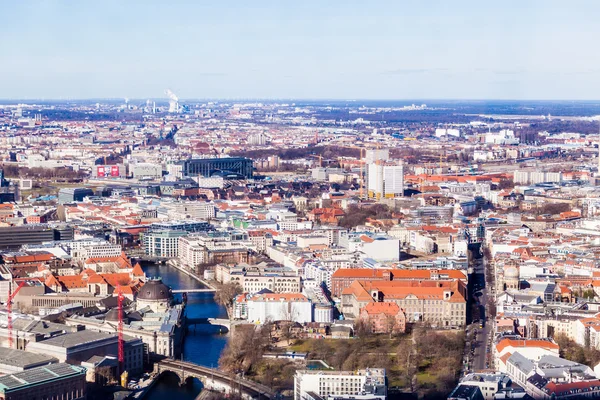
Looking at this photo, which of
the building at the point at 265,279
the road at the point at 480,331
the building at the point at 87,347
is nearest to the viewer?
the building at the point at 87,347

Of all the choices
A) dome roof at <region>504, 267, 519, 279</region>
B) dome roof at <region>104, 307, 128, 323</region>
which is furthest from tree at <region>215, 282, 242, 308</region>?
dome roof at <region>504, 267, 519, 279</region>

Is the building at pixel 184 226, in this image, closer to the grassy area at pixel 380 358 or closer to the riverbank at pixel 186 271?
the riverbank at pixel 186 271

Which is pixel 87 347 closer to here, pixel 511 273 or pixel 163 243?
pixel 511 273

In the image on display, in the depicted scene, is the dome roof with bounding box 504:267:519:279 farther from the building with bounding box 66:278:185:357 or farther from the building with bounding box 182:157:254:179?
the building with bounding box 182:157:254:179

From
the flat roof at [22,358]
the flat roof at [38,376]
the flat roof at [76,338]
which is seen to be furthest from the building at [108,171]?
the flat roof at [38,376]

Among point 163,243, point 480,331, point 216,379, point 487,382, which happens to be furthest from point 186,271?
point 487,382

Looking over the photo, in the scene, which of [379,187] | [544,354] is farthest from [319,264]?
[379,187]
